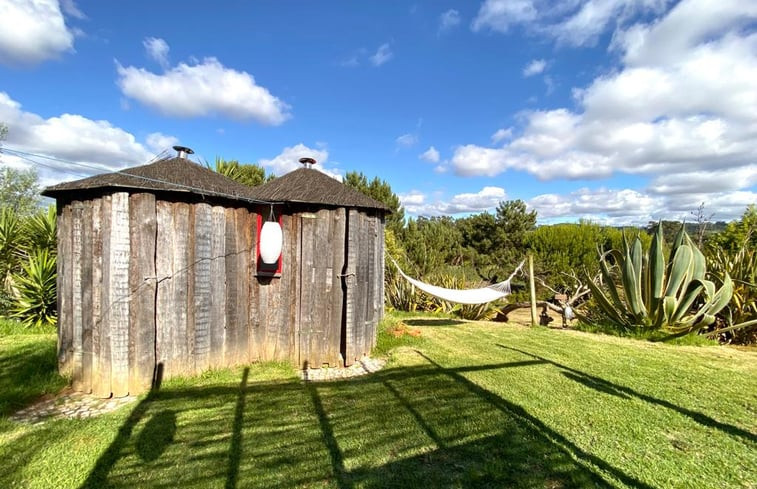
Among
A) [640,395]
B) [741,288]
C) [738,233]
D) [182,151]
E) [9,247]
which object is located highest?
[182,151]

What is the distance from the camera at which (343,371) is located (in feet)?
13.5

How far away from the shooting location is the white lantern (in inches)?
149

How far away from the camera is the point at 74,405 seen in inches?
123

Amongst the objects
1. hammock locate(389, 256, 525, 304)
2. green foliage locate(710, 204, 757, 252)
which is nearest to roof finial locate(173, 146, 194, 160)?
hammock locate(389, 256, 525, 304)

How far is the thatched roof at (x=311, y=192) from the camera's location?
4.05 m

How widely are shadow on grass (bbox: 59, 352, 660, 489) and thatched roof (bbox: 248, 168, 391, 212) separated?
1.99 m

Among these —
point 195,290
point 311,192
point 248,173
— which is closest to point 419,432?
point 195,290

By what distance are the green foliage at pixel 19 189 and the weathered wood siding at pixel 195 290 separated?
13.8m

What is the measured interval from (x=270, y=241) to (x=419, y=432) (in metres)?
2.32

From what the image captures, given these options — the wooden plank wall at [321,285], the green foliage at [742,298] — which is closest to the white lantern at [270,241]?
Result: the wooden plank wall at [321,285]

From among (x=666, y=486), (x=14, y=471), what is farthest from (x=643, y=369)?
(x=14, y=471)

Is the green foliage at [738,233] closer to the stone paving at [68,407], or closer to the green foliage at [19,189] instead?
the stone paving at [68,407]

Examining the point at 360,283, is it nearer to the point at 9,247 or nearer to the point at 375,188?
the point at 9,247

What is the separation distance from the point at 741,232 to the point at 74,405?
11282mm
